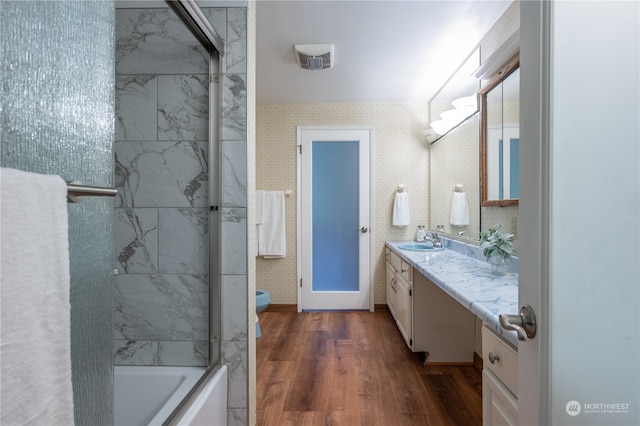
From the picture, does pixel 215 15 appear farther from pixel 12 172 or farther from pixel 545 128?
pixel 545 128

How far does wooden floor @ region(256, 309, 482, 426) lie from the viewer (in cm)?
179

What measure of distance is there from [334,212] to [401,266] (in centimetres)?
120

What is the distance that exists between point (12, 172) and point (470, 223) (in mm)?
2757

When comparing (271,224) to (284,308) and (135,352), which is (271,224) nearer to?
(284,308)

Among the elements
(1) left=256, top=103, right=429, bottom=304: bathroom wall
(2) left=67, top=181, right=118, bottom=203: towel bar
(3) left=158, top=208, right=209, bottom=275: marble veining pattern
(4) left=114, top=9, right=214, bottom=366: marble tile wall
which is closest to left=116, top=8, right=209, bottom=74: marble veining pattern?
(4) left=114, top=9, right=214, bottom=366: marble tile wall

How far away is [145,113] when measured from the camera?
58.0 inches

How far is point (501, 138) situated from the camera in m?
2.06

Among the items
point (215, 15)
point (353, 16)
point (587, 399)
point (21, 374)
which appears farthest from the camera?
point (353, 16)

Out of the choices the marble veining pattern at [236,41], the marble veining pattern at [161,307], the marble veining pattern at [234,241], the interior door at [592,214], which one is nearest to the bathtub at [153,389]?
the marble veining pattern at [161,307]

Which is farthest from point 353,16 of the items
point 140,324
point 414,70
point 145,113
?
point 140,324

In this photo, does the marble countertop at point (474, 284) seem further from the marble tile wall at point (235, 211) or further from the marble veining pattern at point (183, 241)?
the marble veining pattern at point (183, 241)

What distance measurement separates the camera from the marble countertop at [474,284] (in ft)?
3.66

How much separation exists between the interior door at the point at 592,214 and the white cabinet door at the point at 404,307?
195 cm

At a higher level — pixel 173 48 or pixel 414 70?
pixel 414 70
